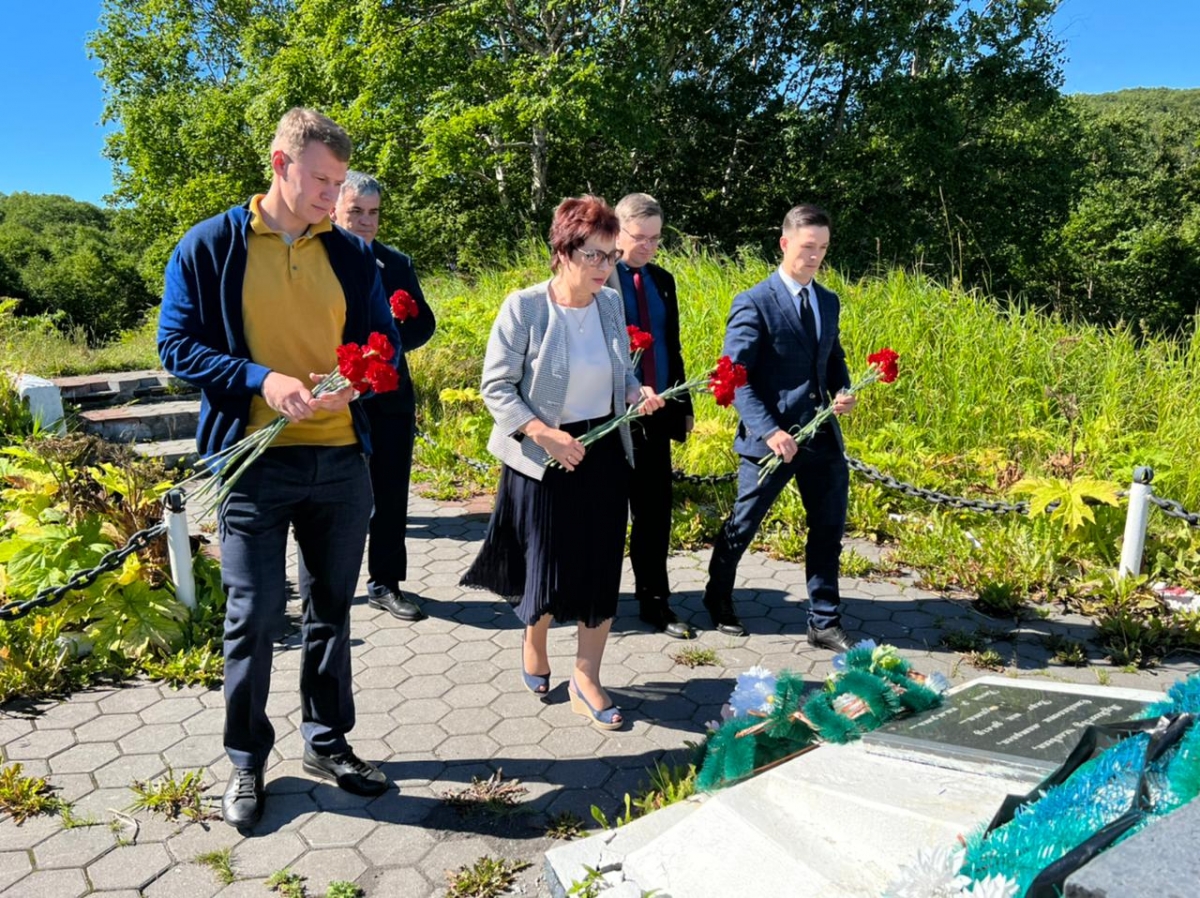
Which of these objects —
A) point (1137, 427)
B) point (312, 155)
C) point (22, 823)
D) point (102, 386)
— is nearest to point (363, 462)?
point (312, 155)

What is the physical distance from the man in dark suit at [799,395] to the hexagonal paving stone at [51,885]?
116 inches

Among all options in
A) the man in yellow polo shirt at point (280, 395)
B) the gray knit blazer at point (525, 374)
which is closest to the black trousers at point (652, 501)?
the gray knit blazer at point (525, 374)

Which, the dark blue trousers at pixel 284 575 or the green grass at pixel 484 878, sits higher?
the dark blue trousers at pixel 284 575

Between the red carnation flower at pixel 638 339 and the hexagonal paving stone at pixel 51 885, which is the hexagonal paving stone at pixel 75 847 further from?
the red carnation flower at pixel 638 339

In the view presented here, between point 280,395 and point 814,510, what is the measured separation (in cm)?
264

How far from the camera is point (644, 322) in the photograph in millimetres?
4348

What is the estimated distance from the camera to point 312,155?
2.61m

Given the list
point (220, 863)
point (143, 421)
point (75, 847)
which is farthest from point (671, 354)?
point (143, 421)

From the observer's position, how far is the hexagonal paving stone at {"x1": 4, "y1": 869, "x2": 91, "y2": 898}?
2.62 m

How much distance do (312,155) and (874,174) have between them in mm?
19760

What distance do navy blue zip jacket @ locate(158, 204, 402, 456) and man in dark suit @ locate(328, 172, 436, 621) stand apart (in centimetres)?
141

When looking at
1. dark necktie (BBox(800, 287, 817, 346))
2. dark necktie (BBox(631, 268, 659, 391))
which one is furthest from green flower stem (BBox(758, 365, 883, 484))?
dark necktie (BBox(631, 268, 659, 391))

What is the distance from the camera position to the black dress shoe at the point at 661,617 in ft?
14.9

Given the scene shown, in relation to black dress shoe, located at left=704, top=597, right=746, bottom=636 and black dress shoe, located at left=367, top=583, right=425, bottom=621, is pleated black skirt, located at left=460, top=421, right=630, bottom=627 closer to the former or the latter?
black dress shoe, located at left=704, top=597, right=746, bottom=636
